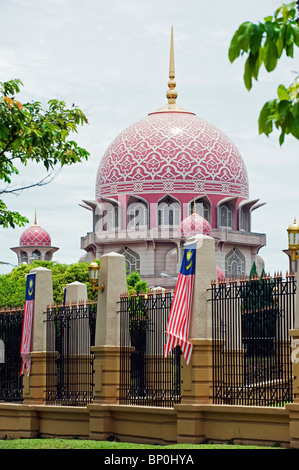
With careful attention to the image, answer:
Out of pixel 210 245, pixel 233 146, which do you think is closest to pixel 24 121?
pixel 210 245

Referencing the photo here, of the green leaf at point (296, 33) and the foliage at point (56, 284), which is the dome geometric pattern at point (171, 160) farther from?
the green leaf at point (296, 33)

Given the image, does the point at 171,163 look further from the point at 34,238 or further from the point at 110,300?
the point at 110,300

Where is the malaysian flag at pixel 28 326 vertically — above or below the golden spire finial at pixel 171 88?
below

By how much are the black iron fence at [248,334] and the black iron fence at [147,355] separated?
1.35 meters

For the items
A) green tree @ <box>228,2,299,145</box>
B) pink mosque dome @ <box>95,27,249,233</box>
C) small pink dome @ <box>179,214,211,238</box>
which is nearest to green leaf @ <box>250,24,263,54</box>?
green tree @ <box>228,2,299,145</box>

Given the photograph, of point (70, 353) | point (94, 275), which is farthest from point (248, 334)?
point (70, 353)

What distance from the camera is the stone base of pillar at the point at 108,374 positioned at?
16203mm

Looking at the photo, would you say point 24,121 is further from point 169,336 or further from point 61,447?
point 61,447

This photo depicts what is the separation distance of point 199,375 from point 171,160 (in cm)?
5435

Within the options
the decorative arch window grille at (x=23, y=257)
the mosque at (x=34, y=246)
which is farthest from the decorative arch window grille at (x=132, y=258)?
the decorative arch window grille at (x=23, y=257)

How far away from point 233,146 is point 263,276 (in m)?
58.7

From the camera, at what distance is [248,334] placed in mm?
13898

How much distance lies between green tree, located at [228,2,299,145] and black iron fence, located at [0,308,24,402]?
1520 centimetres

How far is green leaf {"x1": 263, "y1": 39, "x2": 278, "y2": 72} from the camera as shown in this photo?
5.33 meters
